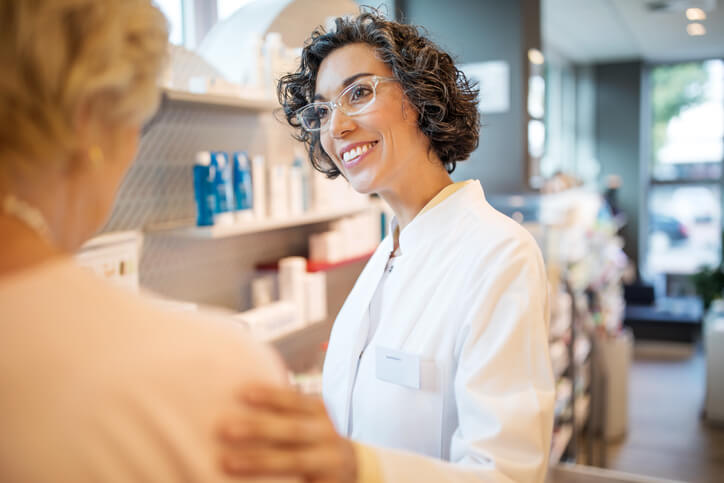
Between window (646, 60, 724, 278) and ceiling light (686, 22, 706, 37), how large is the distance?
1.80 m

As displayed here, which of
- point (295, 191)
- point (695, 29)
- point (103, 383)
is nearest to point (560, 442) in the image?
point (295, 191)

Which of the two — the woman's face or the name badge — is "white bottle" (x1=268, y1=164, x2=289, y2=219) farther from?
the name badge

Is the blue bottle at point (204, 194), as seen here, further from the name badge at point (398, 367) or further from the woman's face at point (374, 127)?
the name badge at point (398, 367)

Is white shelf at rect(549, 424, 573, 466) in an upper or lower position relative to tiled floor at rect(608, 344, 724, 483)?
upper

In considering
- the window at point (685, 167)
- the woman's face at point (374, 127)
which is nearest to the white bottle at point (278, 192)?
the woman's face at point (374, 127)

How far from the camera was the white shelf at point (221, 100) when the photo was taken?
5.68 feet

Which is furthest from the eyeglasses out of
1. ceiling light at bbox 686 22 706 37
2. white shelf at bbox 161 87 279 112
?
ceiling light at bbox 686 22 706 37

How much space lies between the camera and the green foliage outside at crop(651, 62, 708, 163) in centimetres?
853

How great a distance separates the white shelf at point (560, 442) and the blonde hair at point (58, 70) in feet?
11.8

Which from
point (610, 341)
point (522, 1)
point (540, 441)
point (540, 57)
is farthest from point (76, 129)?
point (610, 341)

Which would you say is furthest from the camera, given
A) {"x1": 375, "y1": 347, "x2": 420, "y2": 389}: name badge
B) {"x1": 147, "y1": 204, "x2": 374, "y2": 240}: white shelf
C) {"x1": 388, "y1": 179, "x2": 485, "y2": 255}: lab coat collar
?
{"x1": 147, "y1": 204, "x2": 374, "y2": 240}: white shelf

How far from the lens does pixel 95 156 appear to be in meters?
0.58

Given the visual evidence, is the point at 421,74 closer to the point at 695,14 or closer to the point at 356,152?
the point at 356,152

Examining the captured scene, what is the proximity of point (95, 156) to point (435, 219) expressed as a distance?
0.85m
